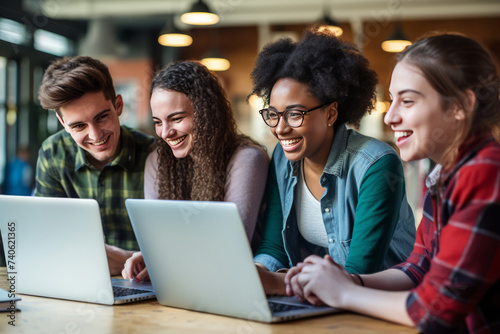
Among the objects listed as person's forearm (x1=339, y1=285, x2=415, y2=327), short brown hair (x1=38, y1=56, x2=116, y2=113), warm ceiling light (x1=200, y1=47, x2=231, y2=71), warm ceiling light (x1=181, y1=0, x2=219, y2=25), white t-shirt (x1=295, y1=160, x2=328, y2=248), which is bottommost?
person's forearm (x1=339, y1=285, x2=415, y2=327)

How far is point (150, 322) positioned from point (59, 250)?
0.33 m

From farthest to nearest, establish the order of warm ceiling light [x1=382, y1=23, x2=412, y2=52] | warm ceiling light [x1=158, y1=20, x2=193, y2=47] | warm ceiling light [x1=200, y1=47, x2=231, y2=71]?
warm ceiling light [x1=200, y1=47, x2=231, y2=71] < warm ceiling light [x1=158, y1=20, x2=193, y2=47] < warm ceiling light [x1=382, y1=23, x2=412, y2=52]

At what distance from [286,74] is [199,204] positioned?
70cm

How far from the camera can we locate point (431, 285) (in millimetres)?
1055

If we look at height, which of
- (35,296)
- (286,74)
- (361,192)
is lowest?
(35,296)

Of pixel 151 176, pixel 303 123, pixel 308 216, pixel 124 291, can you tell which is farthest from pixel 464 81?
pixel 151 176

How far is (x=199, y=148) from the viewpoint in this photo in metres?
1.88

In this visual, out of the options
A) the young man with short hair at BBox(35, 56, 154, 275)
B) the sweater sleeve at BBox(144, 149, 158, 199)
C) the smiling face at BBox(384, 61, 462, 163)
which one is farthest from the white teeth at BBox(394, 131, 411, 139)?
the young man with short hair at BBox(35, 56, 154, 275)

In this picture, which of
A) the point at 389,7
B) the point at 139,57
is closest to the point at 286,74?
the point at 389,7

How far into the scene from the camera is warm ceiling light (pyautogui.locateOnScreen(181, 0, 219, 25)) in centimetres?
469

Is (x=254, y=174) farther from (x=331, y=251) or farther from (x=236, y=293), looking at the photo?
(x=236, y=293)

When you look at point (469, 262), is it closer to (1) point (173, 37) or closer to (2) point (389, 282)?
(2) point (389, 282)

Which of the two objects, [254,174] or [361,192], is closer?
[361,192]

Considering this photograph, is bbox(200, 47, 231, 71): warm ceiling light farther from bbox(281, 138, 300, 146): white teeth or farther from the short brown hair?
bbox(281, 138, 300, 146): white teeth
